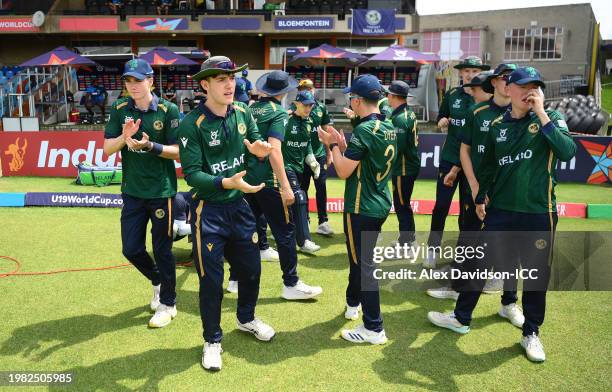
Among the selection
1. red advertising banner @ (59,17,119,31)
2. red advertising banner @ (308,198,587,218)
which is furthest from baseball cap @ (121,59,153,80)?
red advertising banner @ (59,17,119,31)

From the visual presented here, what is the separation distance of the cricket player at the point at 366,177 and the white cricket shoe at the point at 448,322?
65 cm

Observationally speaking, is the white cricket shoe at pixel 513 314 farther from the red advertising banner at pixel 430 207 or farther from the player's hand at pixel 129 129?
the red advertising banner at pixel 430 207

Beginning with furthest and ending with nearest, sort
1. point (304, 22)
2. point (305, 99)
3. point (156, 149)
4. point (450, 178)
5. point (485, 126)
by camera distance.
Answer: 1. point (304, 22)
2. point (305, 99)
3. point (450, 178)
4. point (485, 126)
5. point (156, 149)

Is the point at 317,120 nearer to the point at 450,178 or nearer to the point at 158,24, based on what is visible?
the point at 450,178

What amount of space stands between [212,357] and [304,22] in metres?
24.8

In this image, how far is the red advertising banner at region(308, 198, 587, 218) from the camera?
912cm

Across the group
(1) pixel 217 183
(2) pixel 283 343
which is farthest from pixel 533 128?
(2) pixel 283 343

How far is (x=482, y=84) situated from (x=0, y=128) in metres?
18.7

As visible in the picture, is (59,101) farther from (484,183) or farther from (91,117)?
(484,183)

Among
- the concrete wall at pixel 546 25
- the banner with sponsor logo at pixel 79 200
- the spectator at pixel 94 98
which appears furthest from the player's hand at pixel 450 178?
the concrete wall at pixel 546 25

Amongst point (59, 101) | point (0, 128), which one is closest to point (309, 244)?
point (0, 128)

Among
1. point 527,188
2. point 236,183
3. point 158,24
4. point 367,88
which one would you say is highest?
point 158,24

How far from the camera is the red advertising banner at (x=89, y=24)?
2669 cm

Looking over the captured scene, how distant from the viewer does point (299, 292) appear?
5469 mm
